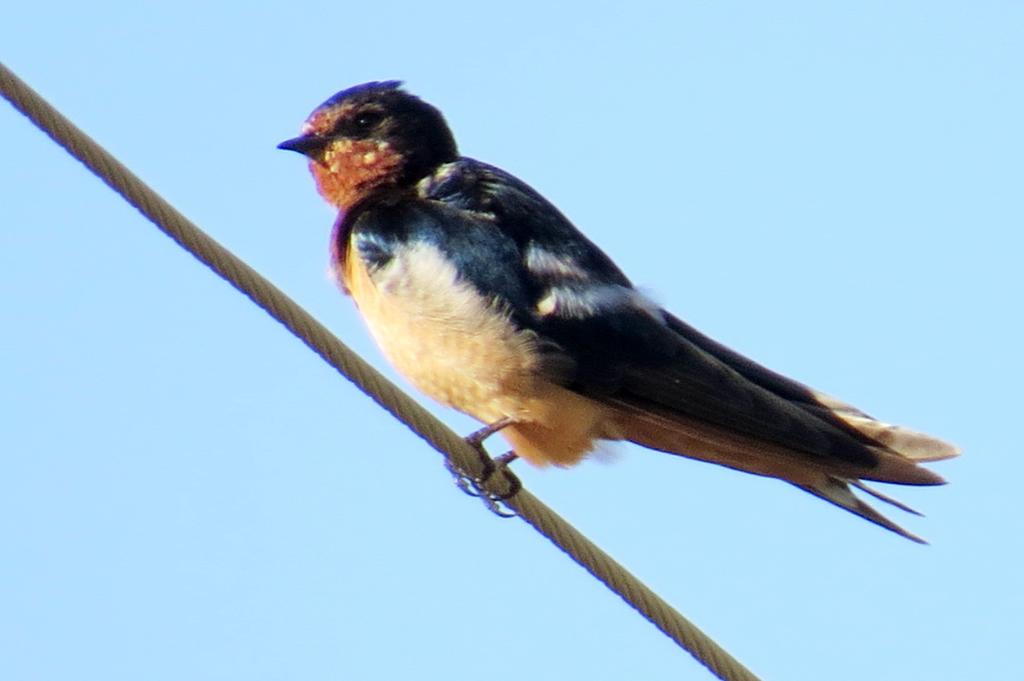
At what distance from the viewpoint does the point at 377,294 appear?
16.7 ft

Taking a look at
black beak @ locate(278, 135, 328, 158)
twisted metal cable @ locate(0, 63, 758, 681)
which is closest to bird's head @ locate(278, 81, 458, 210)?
black beak @ locate(278, 135, 328, 158)

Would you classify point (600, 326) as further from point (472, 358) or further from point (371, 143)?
point (371, 143)

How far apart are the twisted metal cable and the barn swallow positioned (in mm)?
757

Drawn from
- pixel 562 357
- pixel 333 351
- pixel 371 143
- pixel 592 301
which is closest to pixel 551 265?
pixel 592 301

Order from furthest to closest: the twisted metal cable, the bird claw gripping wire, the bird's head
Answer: the bird's head → the bird claw gripping wire → the twisted metal cable

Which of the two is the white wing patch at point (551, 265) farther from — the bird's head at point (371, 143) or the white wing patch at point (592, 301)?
the bird's head at point (371, 143)

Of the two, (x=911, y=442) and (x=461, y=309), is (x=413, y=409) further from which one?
(x=911, y=442)

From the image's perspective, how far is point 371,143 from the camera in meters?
5.79

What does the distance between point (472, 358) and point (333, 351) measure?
4.26ft

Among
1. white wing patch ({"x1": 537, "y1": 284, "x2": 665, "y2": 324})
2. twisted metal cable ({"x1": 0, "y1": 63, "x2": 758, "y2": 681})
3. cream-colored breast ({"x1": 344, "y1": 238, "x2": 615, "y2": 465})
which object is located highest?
white wing patch ({"x1": 537, "y1": 284, "x2": 665, "y2": 324})

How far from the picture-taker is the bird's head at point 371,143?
5746mm

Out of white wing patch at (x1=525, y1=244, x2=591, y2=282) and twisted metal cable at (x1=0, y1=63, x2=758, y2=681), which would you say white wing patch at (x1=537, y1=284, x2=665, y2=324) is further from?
twisted metal cable at (x1=0, y1=63, x2=758, y2=681)

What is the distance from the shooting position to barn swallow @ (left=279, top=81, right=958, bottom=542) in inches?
193

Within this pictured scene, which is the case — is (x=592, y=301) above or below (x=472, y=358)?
above
